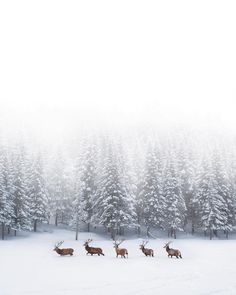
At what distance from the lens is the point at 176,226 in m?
58.8

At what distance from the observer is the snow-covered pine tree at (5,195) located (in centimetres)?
4988

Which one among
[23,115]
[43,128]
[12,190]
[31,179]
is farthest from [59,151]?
[23,115]

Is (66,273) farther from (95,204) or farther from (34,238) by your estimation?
(95,204)

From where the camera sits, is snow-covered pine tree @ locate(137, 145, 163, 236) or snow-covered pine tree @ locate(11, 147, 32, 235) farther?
snow-covered pine tree @ locate(137, 145, 163, 236)

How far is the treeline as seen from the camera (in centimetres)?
5416

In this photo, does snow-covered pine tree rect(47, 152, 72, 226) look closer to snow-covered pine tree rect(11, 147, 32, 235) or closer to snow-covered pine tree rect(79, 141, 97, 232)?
snow-covered pine tree rect(79, 141, 97, 232)

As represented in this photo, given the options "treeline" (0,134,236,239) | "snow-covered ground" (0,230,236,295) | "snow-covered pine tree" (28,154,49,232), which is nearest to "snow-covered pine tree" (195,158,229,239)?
"treeline" (0,134,236,239)

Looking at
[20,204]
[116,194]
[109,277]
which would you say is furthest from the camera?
[116,194]

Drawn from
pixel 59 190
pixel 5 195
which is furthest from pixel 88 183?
pixel 5 195

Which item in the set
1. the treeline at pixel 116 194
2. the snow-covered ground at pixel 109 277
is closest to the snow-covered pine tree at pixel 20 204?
the treeline at pixel 116 194

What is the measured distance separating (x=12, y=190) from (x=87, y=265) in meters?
30.2

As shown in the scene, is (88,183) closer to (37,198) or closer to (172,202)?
(37,198)

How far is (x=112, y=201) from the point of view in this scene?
54969mm

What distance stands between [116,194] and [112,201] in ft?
3.76
